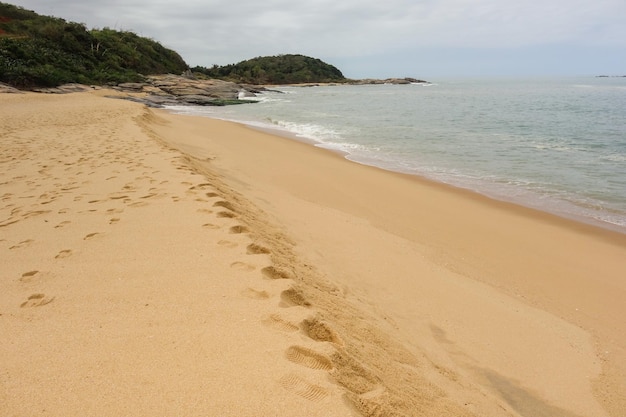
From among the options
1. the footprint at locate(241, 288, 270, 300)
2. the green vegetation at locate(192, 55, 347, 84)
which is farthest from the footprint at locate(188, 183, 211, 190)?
the green vegetation at locate(192, 55, 347, 84)

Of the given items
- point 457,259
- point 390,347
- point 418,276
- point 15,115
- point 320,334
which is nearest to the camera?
point 320,334

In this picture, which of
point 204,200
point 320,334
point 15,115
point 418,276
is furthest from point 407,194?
point 15,115

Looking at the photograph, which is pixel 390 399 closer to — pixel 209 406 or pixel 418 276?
pixel 209 406

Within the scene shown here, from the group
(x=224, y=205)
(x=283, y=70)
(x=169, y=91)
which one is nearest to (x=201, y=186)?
(x=224, y=205)

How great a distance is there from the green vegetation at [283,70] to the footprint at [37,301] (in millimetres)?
81841

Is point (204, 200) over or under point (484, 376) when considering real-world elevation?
over

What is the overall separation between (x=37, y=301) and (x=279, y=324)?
5.36ft

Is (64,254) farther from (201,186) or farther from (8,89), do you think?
(8,89)

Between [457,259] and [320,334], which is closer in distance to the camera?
[320,334]

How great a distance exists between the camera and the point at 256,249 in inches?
132

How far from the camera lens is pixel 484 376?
295 centimetres

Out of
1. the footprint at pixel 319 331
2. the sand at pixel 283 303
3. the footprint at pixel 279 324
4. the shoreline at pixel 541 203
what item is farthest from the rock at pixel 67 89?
the footprint at pixel 319 331

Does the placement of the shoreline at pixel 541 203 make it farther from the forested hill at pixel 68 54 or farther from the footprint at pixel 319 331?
the forested hill at pixel 68 54

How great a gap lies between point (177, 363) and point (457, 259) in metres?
3.99
